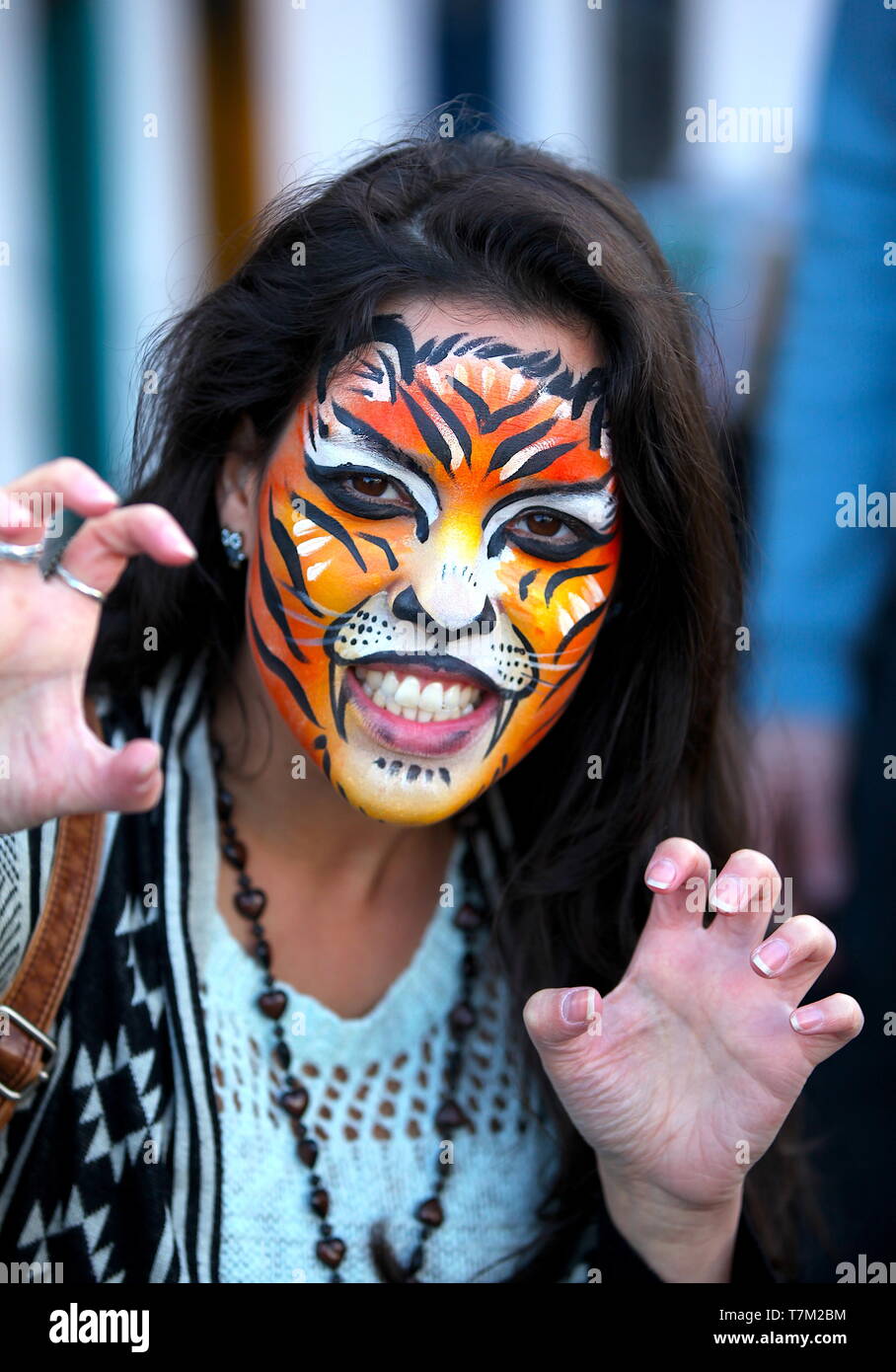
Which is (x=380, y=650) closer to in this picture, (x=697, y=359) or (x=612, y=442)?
(x=612, y=442)

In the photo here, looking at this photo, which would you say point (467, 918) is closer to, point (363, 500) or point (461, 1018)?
point (461, 1018)

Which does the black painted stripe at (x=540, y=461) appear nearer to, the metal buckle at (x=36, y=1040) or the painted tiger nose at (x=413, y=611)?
the painted tiger nose at (x=413, y=611)

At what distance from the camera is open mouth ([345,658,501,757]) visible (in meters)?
1.60

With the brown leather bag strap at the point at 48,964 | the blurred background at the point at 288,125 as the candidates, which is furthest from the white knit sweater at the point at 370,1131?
the blurred background at the point at 288,125


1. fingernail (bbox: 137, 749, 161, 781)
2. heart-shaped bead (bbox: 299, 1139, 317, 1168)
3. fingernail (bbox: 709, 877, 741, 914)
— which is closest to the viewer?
fingernail (bbox: 137, 749, 161, 781)

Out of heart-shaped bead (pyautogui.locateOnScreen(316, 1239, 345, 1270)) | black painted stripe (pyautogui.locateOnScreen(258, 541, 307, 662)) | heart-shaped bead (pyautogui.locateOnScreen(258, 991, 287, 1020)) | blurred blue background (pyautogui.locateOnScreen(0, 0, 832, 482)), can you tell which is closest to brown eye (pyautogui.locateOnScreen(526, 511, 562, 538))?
black painted stripe (pyautogui.locateOnScreen(258, 541, 307, 662))

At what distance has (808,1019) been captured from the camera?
1.44m

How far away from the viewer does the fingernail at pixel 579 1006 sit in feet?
4.69

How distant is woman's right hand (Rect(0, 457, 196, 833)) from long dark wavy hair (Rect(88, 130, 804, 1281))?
0.47 metres

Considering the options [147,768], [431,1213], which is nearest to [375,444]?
[147,768]

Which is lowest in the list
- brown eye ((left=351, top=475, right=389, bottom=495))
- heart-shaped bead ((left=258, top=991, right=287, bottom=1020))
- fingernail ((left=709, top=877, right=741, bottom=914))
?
heart-shaped bead ((left=258, top=991, right=287, bottom=1020))

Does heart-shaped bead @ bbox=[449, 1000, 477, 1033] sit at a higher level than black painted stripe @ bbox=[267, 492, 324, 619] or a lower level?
lower

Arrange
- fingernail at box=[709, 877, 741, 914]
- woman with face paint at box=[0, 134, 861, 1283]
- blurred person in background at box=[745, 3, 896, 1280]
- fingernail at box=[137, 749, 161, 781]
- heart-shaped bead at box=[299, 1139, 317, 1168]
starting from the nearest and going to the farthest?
fingernail at box=[137, 749, 161, 781] → fingernail at box=[709, 877, 741, 914] → woman with face paint at box=[0, 134, 861, 1283] → heart-shaped bead at box=[299, 1139, 317, 1168] → blurred person in background at box=[745, 3, 896, 1280]

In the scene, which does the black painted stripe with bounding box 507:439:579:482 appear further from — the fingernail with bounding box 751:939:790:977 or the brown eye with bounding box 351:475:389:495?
the fingernail with bounding box 751:939:790:977
